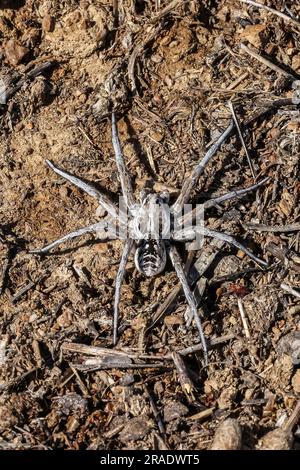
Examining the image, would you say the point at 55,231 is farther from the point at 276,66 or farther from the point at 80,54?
the point at 276,66

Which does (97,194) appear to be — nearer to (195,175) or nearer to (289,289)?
(195,175)

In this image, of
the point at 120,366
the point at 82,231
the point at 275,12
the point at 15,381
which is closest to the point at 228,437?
the point at 120,366

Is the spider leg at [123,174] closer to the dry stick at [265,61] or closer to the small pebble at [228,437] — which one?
the dry stick at [265,61]

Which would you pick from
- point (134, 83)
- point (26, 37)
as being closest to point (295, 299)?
point (134, 83)

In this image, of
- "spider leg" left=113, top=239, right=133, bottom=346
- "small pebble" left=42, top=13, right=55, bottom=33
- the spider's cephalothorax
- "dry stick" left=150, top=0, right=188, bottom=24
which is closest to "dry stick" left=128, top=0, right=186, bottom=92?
"dry stick" left=150, top=0, right=188, bottom=24

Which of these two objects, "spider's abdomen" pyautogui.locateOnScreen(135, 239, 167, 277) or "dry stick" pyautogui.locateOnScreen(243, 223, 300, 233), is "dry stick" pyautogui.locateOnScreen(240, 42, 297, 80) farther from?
"spider's abdomen" pyautogui.locateOnScreen(135, 239, 167, 277)

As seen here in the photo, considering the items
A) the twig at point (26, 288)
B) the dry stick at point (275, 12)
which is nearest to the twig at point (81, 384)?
the twig at point (26, 288)
